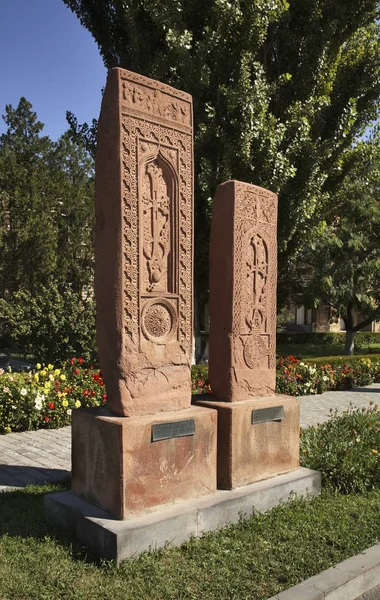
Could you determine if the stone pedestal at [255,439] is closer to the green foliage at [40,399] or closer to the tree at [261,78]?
the green foliage at [40,399]

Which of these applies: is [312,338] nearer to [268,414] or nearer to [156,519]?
[268,414]

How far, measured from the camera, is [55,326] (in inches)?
436

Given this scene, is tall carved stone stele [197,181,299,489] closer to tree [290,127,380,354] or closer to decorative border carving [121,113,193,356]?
decorative border carving [121,113,193,356]

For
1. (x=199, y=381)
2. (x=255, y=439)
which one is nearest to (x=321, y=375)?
(x=199, y=381)

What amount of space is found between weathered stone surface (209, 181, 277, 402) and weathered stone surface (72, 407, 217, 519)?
0.64 meters

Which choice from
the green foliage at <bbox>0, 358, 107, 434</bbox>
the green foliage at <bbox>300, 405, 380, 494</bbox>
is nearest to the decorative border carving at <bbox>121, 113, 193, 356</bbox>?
the green foliage at <bbox>300, 405, 380, 494</bbox>

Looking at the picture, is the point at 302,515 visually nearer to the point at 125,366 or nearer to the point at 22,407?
the point at 125,366

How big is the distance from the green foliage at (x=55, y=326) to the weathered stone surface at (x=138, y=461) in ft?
24.5

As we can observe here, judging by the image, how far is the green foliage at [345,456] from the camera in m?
4.83

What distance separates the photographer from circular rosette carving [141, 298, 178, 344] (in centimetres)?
381

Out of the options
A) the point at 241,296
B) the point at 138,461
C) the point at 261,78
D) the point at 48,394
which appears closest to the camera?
the point at 138,461

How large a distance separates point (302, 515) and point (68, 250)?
18.6m

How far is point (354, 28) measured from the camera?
1169cm

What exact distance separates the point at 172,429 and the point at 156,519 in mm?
605
